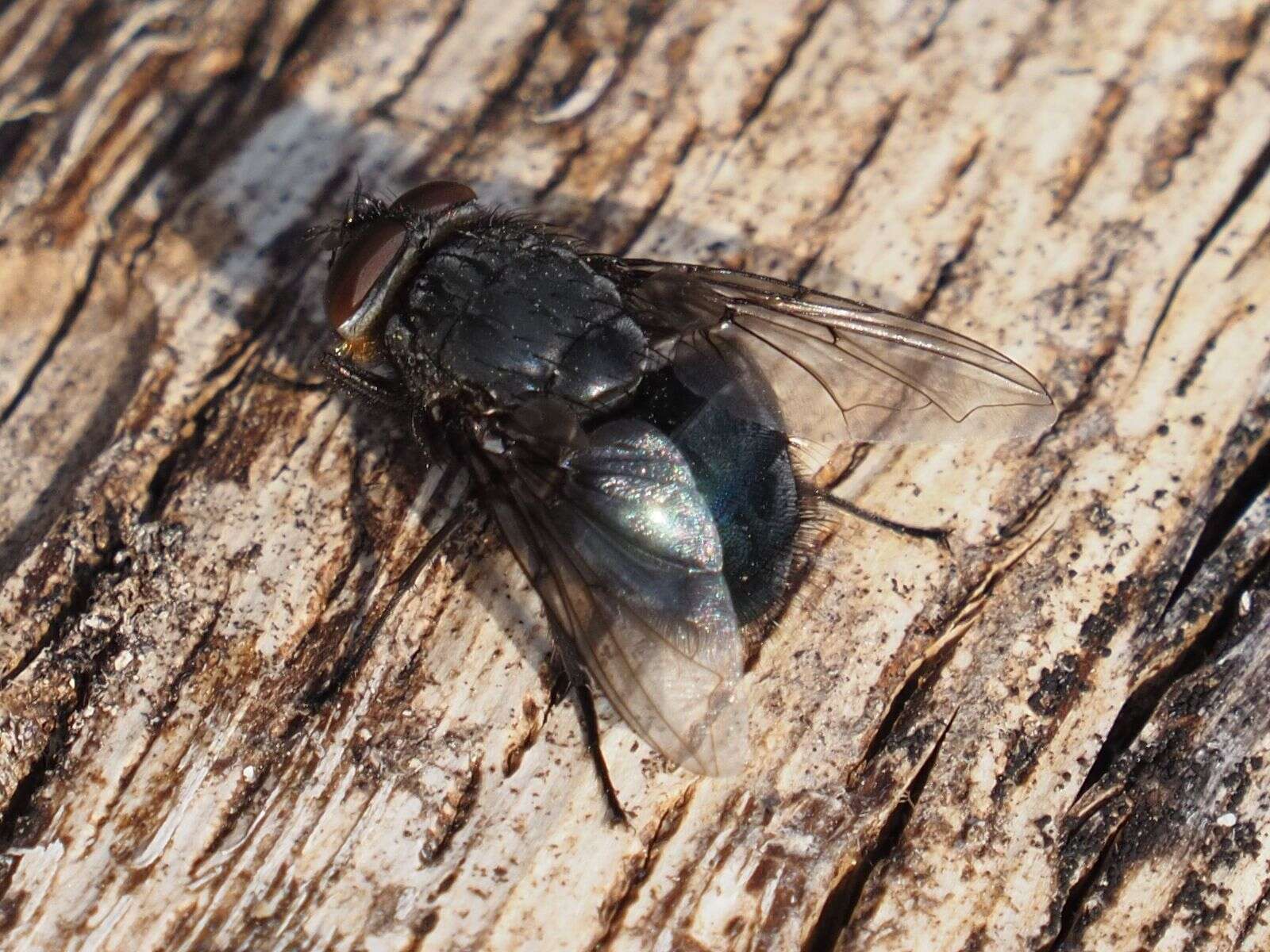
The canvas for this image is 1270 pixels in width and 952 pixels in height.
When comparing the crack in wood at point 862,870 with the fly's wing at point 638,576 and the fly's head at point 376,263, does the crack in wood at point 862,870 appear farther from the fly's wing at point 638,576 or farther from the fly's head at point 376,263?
the fly's head at point 376,263

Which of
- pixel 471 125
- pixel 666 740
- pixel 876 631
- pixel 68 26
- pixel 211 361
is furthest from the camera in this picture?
pixel 68 26

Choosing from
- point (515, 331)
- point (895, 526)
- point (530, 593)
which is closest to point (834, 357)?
point (895, 526)

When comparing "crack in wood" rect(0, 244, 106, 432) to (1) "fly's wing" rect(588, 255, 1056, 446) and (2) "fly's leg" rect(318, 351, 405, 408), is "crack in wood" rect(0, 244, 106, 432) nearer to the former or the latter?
(2) "fly's leg" rect(318, 351, 405, 408)

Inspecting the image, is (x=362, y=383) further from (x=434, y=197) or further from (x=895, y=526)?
(x=895, y=526)

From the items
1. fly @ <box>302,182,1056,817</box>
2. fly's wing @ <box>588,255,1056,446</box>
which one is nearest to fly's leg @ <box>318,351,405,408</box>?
fly @ <box>302,182,1056,817</box>

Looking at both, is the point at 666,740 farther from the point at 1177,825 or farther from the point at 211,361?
the point at 211,361

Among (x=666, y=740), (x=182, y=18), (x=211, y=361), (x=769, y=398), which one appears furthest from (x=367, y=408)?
(x=182, y=18)

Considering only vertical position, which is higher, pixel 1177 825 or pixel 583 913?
pixel 1177 825
